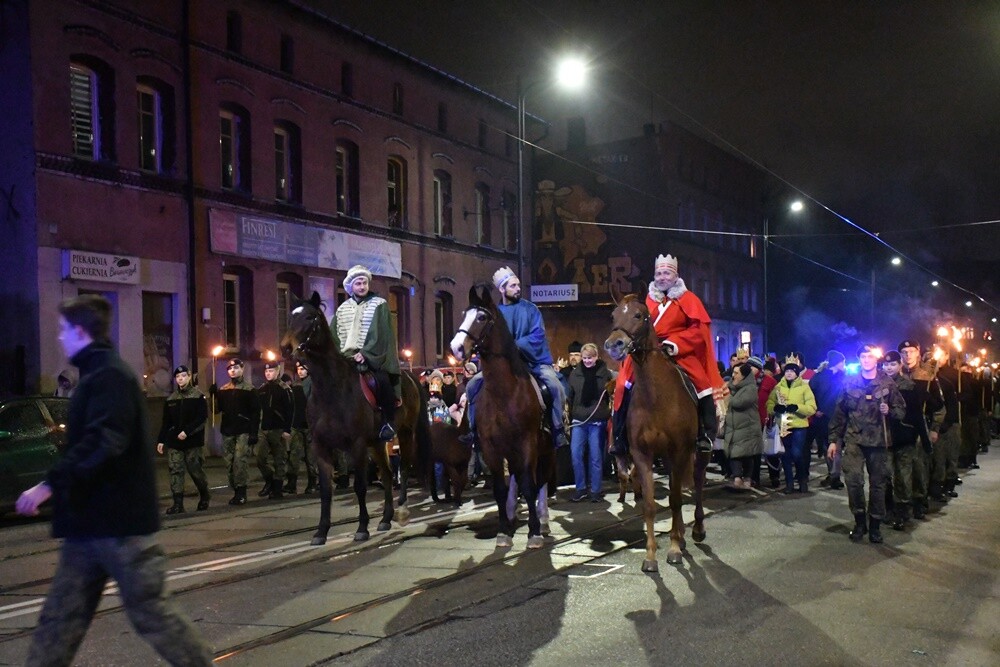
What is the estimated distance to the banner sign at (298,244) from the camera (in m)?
26.7

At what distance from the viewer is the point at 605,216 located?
5175cm

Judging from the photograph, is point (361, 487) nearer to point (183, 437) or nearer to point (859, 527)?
point (183, 437)

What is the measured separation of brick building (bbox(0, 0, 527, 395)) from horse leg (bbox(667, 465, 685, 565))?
51.5ft

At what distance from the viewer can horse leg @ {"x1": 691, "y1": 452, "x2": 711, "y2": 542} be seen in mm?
10914

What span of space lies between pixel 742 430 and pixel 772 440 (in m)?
0.99

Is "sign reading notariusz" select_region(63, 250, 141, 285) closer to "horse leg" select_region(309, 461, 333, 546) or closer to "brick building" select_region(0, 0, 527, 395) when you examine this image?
"brick building" select_region(0, 0, 527, 395)

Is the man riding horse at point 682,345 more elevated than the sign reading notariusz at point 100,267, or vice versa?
the sign reading notariusz at point 100,267

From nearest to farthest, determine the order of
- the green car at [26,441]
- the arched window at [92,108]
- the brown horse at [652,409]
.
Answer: the brown horse at [652,409], the green car at [26,441], the arched window at [92,108]

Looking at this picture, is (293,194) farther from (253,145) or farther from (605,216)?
(605,216)

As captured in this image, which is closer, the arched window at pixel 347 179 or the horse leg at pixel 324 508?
the horse leg at pixel 324 508

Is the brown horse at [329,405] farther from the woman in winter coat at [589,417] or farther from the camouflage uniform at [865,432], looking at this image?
the camouflage uniform at [865,432]

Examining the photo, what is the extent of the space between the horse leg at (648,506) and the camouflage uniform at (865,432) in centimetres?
252

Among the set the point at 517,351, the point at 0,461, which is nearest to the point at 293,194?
the point at 0,461

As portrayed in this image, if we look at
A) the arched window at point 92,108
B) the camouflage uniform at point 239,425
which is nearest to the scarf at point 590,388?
the camouflage uniform at point 239,425
